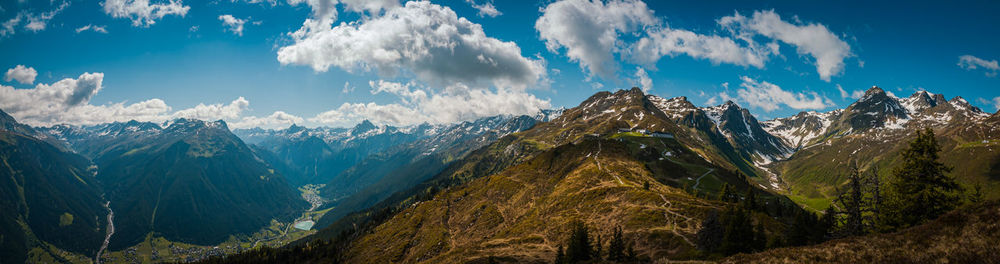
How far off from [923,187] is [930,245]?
766 inches

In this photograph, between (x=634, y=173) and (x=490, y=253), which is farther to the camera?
(x=634, y=173)

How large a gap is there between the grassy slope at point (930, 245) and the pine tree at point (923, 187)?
12739 mm

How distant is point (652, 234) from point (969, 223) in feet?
187

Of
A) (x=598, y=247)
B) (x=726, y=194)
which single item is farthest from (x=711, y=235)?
(x=726, y=194)

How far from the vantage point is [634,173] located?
147 m

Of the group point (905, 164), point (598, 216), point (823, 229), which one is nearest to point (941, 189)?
point (905, 164)

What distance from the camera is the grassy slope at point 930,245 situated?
21.9 m

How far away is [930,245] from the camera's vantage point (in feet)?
77.5

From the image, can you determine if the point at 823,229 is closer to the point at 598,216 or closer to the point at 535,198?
the point at 598,216

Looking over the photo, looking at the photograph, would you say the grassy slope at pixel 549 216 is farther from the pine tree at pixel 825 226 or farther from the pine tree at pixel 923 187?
the pine tree at pixel 923 187

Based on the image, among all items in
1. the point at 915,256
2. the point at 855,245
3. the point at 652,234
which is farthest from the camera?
the point at 652,234

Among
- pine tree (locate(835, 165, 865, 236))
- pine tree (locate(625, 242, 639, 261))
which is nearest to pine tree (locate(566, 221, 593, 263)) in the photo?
pine tree (locate(625, 242, 639, 261))

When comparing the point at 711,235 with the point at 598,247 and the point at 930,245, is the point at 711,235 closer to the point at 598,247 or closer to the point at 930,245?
the point at 598,247

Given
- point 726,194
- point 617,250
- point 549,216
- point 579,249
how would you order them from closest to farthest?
point 617,250 → point 579,249 → point 726,194 → point 549,216
